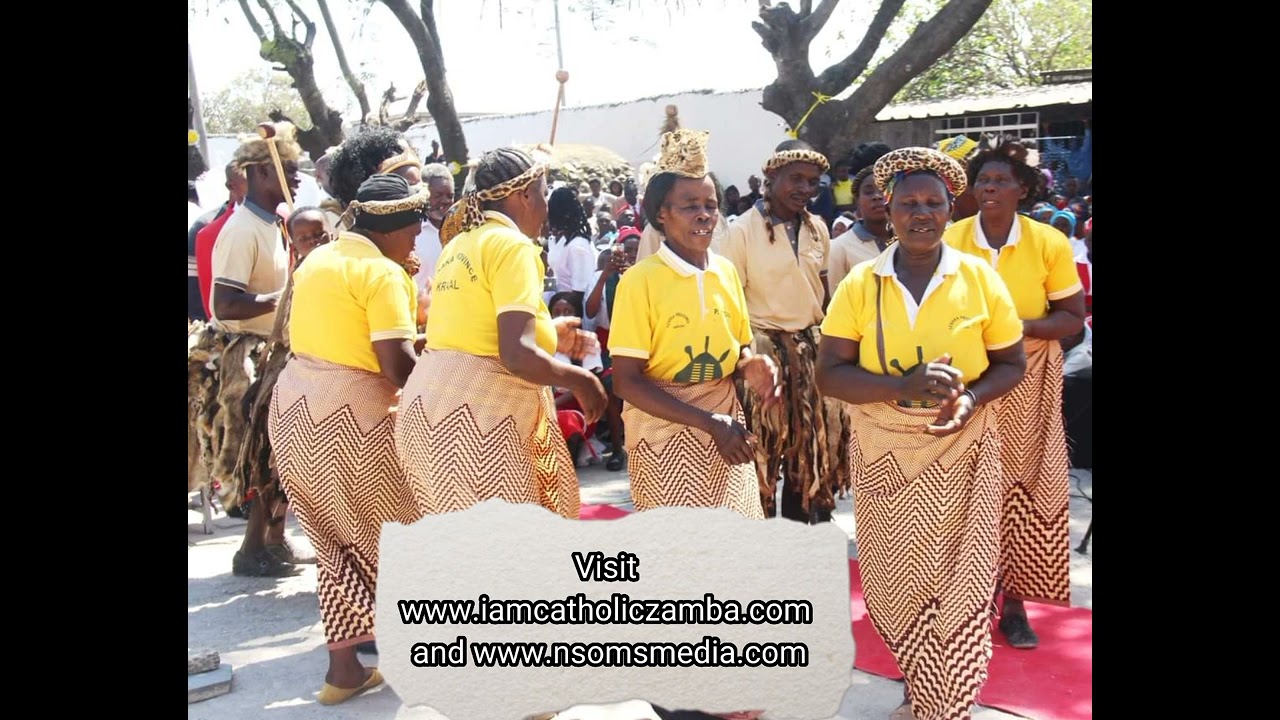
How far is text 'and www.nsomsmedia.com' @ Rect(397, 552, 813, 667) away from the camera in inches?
137

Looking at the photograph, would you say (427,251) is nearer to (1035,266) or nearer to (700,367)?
(700,367)

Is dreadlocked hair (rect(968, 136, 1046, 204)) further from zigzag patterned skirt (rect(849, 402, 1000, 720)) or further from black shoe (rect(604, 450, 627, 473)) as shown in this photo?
black shoe (rect(604, 450, 627, 473))

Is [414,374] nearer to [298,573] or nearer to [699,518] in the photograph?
[699,518]

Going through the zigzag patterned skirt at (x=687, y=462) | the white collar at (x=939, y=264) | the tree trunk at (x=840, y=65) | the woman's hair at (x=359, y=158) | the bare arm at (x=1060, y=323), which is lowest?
the zigzag patterned skirt at (x=687, y=462)

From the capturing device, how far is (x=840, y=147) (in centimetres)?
923

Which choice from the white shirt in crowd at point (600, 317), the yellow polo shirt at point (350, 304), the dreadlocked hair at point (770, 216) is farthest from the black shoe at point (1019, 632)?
the white shirt in crowd at point (600, 317)

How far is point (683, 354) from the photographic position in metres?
3.76

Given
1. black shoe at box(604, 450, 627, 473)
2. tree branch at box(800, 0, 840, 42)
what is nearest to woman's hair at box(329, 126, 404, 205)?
black shoe at box(604, 450, 627, 473)

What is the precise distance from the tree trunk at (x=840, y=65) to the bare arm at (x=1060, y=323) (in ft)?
16.3

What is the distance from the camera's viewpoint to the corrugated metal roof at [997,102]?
507 inches

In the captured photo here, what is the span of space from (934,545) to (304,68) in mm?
9465

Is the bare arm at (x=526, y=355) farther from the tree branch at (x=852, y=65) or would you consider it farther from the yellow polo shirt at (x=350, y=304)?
the tree branch at (x=852, y=65)

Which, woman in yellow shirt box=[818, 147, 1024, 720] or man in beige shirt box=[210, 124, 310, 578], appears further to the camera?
man in beige shirt box=[210, 124, 310, 578]

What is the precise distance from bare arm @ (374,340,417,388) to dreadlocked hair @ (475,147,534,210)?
0.60 meters
